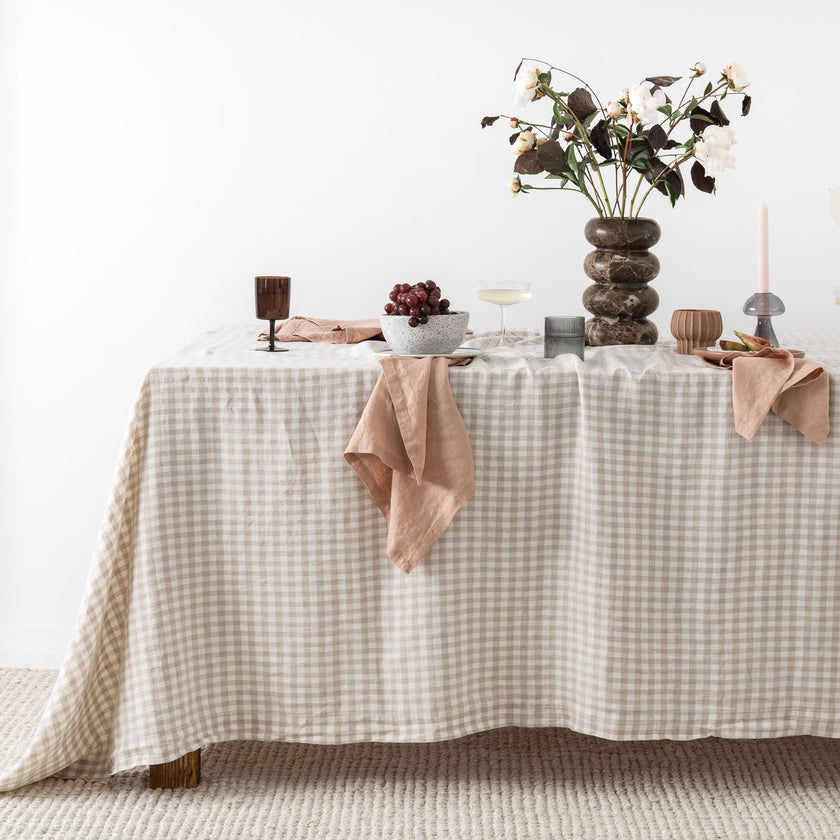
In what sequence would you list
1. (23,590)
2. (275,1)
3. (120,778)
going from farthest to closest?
(23,590) < (275,1) < (120,778)

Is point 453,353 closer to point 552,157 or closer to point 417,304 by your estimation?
point 417,304

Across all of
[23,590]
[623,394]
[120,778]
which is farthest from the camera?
[23,590]

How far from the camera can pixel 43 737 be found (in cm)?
148

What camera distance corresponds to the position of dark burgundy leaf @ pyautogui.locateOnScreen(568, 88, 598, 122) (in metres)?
1.67

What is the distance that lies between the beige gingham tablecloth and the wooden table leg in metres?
0.10

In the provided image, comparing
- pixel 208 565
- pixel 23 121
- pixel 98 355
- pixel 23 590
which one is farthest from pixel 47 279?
pixel 208 565

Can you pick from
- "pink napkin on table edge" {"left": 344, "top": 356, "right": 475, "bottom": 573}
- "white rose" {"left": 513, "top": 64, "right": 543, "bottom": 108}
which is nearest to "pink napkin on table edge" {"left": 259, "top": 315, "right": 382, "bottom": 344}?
"pink napkin on table edge" {"left": 344, "top": 356, "right": 475, "bottom": 573}

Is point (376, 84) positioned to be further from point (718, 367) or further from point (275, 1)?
point (718, 367)

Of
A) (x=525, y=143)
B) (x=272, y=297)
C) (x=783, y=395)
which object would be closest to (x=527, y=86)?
(x=525, y=143)

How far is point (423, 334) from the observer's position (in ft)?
4.94

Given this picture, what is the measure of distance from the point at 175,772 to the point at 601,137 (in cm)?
128

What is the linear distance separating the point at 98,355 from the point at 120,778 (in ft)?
3.38

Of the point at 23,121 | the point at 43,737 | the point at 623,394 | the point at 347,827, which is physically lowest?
the point at 347,827

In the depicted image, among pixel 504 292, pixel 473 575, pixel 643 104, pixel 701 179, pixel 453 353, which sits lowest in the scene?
pixel 473 575
